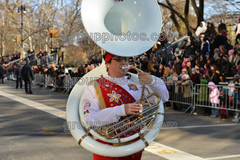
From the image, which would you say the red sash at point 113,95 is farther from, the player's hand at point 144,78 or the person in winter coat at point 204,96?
the person in winter coat at point 204,96

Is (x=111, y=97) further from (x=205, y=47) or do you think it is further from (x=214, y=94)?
(x=205, y=47)

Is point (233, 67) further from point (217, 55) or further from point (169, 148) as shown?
point (169, 148)

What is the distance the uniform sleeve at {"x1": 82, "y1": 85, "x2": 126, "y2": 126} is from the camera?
2.73 meters

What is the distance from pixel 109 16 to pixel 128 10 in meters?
0.18

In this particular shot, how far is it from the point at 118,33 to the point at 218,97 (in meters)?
7.70

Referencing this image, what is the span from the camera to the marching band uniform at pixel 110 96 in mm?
2758

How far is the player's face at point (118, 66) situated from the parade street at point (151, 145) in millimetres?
2212

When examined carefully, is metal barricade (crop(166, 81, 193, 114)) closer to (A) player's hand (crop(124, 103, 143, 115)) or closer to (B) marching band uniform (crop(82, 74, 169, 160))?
(B) marching band uniform (crop(82, 74, 169, 160))

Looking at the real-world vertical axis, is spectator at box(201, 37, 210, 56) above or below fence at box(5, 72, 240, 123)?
above

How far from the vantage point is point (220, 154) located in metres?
5.73

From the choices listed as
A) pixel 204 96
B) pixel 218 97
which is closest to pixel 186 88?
pixel 204 96

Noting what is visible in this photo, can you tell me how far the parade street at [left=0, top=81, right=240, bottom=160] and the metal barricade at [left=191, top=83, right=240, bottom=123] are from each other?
1.38ft

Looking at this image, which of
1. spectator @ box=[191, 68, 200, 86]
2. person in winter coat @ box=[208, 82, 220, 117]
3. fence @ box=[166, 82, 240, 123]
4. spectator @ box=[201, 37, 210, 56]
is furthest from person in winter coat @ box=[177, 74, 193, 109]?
spectator @ box=[201, 37, 210, 56]

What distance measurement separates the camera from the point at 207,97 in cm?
1007
